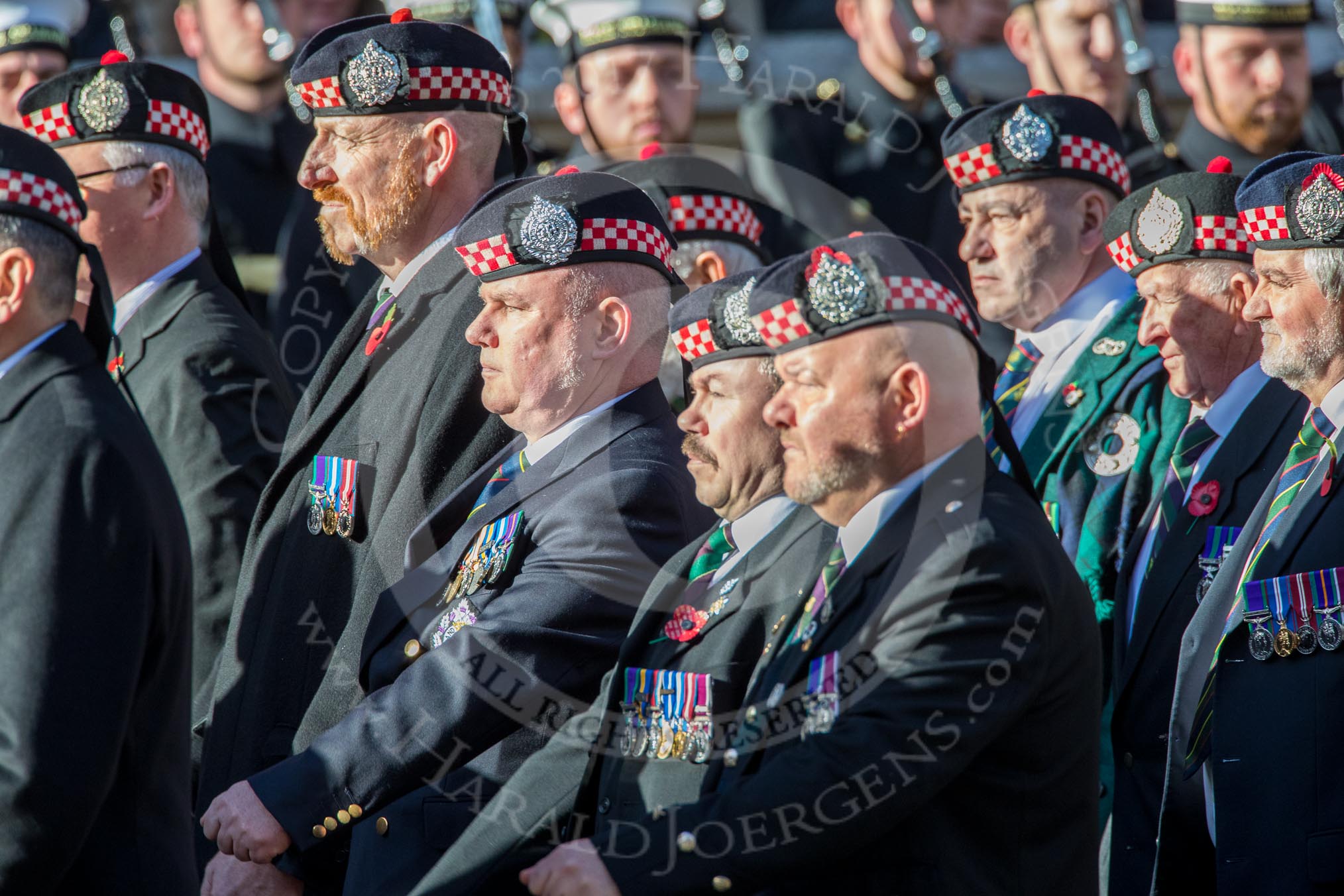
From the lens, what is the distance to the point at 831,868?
9.48ft

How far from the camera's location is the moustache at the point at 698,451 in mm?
3490

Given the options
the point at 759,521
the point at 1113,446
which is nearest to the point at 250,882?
the point at 759,521

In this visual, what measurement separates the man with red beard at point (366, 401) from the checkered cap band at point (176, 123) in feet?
2.23

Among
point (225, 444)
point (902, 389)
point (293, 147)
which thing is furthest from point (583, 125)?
point (902, 389)

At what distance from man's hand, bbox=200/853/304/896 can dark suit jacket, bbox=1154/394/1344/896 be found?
166 cm

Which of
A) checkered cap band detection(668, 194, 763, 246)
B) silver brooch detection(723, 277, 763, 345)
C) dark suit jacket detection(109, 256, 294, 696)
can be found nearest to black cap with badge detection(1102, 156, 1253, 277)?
checkered cap band detection(668, 194, 763, 246)

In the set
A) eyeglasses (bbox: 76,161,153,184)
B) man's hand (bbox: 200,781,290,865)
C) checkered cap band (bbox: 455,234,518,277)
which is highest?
checkered cap band (bbox: 455,234,518,277)

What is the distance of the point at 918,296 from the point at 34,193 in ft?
5.08

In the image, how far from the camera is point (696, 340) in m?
3.61

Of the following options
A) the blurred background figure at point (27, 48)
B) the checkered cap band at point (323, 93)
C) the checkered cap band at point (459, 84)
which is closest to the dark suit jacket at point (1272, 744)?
the checkered cap band at point (459, 84)

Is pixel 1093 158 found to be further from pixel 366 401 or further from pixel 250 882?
pixel 250 882

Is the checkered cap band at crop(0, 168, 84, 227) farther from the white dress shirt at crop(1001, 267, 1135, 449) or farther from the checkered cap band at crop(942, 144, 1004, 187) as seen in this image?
the checkered cap band at crop(942, 144, 1004, 187)

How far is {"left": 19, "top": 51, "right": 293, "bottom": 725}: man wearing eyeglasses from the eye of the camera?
4.46 meters

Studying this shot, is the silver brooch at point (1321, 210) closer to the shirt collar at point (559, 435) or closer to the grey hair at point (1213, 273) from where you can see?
the grey hair at point (1213, 273)
